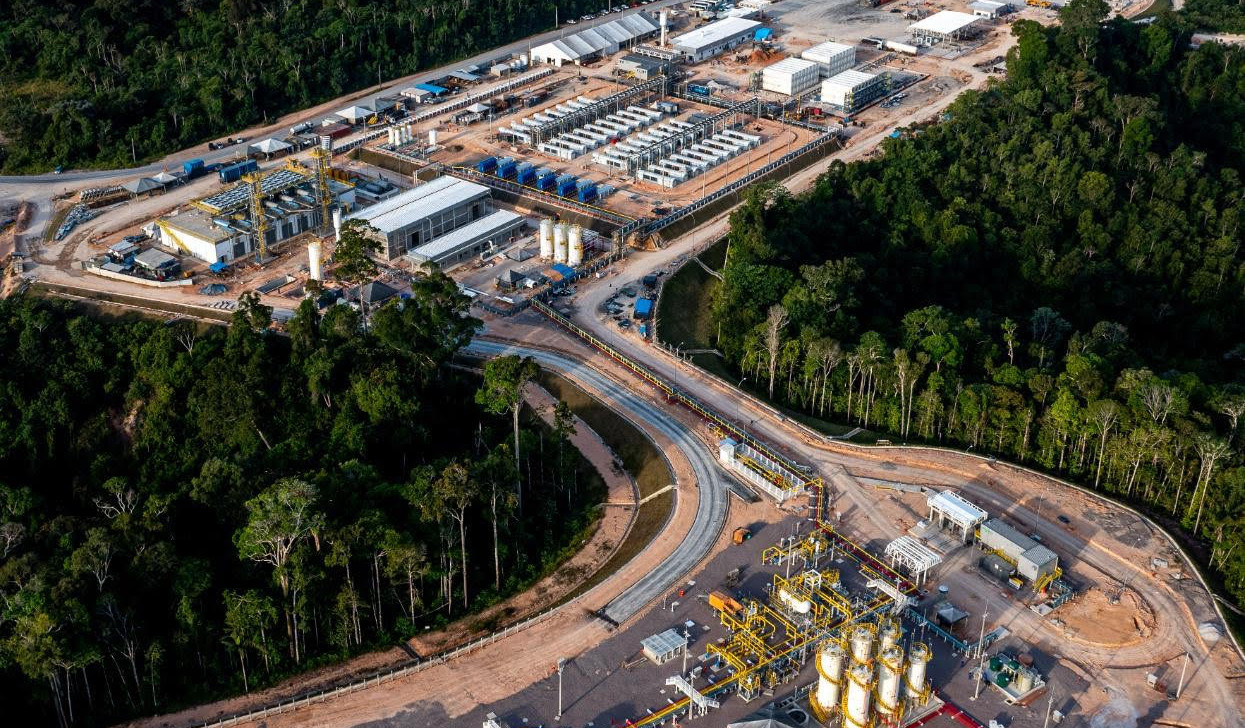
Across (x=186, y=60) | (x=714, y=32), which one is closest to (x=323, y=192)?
(x=186, y=60)

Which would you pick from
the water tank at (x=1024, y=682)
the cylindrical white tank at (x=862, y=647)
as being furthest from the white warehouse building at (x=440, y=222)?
the water tank at (x=1024, y=682)

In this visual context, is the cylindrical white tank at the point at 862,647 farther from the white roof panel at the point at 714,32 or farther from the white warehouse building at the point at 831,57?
the white roof panel at the point at 714,32

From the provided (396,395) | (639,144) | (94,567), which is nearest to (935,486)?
(396,395)

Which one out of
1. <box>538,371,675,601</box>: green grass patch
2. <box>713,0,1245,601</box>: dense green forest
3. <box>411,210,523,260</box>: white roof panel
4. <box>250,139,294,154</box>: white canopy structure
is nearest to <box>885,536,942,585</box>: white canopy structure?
<box>538,371,675,601</box>: green grass patch

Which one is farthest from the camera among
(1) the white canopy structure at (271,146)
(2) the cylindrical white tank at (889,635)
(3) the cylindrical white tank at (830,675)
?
(1) the white canopy structure at (271,146)

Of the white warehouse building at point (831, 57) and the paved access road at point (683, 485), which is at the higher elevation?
the white warehouse building at point (831, 57)

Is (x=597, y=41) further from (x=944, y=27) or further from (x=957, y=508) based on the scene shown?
(x=957, y=508)

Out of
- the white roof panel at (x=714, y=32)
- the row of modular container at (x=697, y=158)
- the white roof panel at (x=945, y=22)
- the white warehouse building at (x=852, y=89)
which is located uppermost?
the white roof panel at (x=945, y=22)
